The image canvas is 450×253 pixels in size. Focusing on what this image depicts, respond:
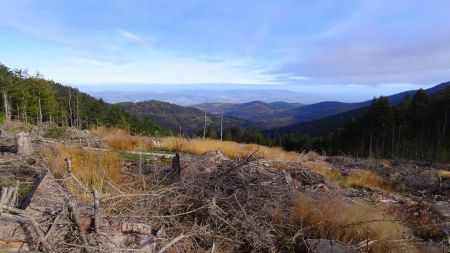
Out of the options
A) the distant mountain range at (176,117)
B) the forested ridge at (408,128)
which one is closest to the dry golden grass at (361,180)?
the forested ridge at (408,128)

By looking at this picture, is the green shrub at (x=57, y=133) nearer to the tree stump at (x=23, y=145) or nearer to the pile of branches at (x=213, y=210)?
the tree stump at (x=23, y=145)

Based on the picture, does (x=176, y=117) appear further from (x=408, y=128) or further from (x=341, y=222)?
(x=341, y=222)

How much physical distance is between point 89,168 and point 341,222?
3048mm

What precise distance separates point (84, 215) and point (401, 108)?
4139 centimetres

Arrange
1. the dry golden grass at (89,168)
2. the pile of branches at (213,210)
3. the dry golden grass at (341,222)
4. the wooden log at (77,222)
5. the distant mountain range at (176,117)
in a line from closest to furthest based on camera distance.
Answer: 1. the wooden log at (77,222)
2. the pile of branches at (213,210)
3. the dry golden grass at (341,222)
4. the dry golden grass at (89,168)
5. the distant mountain range at (176,117)

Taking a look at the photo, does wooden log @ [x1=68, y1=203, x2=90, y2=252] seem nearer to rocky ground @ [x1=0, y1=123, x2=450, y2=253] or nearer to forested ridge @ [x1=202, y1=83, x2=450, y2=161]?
rocky ground @ [x1=0, y1=123, x2=450, y2=253]

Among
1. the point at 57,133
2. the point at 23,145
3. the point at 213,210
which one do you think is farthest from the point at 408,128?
the point at 213,210

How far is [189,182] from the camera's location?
4.18 metres

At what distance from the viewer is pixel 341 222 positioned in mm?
3844

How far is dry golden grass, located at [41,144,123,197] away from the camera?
4164mm

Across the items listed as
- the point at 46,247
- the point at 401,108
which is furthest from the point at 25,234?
the point at 401,108

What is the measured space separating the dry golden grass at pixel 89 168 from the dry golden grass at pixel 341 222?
2.06m

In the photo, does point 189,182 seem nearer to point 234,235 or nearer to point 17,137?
point 234,235

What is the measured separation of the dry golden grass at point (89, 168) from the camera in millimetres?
4164
